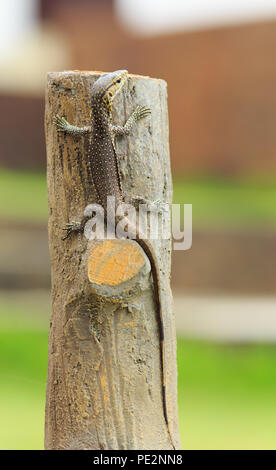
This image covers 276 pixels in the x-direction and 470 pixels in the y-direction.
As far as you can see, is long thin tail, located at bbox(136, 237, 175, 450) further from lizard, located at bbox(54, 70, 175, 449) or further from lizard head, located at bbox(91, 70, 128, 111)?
lizard head, located at bbox(91, 70, 128, 111)

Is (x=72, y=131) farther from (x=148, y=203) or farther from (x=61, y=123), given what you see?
(x=148, y=203)

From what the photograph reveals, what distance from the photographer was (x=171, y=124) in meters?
15.8

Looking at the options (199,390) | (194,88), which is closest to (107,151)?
(199,390)

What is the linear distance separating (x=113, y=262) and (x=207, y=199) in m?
10.4

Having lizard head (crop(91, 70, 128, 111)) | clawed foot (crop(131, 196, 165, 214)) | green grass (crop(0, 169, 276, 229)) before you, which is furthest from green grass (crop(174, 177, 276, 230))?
lizard head (crop(91, 70, 128, 111))

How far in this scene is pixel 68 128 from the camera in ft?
9.55

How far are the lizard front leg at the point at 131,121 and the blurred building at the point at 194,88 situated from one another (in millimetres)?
11390

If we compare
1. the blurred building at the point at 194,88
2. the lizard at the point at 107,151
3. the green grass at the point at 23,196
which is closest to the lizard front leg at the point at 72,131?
the lizard at the point at 107,151

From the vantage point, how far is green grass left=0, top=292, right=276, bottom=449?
6.51m

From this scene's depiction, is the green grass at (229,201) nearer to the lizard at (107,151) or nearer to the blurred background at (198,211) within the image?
the blurred background at (198,211)

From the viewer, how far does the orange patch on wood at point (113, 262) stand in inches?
111

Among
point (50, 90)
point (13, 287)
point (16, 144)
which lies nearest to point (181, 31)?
point (16, 144)

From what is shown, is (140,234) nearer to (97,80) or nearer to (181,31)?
(97,80)

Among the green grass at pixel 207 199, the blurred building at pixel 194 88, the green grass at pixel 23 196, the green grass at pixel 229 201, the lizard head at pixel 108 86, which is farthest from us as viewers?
the blurred building at pixel 194 88
